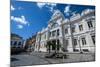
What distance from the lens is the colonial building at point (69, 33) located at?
3203 millimetres

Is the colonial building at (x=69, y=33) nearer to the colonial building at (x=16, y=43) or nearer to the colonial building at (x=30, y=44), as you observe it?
the colonial building at (x=30, y=44)

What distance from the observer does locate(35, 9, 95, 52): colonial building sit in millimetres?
3203

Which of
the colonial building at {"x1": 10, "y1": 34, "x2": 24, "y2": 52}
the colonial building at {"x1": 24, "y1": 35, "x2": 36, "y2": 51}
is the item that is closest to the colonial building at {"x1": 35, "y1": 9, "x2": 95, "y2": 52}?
the colonial building at {"x1": 24, "y1": 35, "x2": 36, "y2": 51}

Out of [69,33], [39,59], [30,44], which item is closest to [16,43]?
[30,44]

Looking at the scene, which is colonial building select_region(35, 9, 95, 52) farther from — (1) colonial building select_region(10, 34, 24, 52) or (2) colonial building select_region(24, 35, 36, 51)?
(1) colonial building select_region(10, 34, 24, 52)

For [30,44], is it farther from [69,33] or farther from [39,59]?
[69,33]

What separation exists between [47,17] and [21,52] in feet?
2.07

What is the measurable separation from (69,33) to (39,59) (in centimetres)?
62

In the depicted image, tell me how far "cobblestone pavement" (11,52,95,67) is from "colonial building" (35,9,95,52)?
83mm

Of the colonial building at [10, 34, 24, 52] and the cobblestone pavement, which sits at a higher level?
the colonial building at [10, 34, 24, 52]

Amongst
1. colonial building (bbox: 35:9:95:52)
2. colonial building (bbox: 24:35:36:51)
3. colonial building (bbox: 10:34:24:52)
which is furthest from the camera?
colonial building (bbox: 35:9:95:52)

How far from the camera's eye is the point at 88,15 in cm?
A: 343

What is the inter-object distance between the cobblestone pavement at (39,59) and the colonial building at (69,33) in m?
0.08
